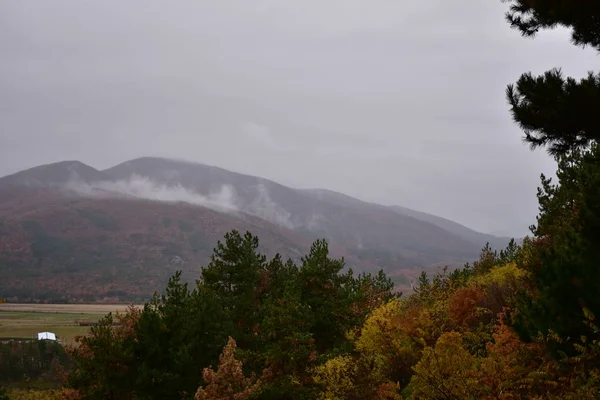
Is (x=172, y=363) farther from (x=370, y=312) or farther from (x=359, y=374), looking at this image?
(x=370, y=312)

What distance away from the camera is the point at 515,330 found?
43.4 feet

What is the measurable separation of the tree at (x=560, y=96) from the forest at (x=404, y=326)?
0.03 m

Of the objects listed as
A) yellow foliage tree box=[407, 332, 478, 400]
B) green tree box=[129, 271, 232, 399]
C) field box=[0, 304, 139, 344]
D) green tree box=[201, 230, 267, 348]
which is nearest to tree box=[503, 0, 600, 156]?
yellow foliage tree box=[407, 332, 478, 400]

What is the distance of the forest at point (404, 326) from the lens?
10594 mm

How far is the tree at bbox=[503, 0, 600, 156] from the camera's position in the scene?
1016 centimetres

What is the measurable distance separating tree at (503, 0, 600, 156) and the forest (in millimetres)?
26

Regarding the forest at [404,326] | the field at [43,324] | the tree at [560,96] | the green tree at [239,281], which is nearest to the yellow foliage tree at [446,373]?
the forest at [404,326]

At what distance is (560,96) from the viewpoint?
10.3 meters

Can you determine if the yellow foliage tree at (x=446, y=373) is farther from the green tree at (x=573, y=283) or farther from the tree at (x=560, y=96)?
the tree at (x=560, y=96)

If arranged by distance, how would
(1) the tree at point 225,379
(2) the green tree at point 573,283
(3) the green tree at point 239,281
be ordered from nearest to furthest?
(2) the green tree at point 573,283 < (1) the tree at point 225,379 < (3) the green tree at point 239,281

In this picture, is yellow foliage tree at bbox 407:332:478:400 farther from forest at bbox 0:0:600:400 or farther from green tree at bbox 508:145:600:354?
green tree at bbox 508:145:600:354

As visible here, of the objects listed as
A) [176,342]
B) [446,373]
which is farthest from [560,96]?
[176,342]

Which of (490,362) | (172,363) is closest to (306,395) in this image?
(172,363)

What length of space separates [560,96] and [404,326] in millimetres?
25012
